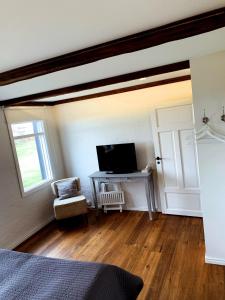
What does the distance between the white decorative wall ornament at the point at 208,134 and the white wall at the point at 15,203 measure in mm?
2916

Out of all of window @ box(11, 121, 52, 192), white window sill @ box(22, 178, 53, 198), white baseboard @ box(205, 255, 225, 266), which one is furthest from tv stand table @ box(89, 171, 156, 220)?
white baseboard @ box(205, 255, 225, 266)

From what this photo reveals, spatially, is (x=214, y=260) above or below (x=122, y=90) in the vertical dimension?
below

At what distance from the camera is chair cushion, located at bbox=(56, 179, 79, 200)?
4324 millimetres

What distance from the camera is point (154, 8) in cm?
137

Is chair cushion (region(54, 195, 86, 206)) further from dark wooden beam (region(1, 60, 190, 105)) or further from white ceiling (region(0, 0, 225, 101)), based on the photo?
white ceiling (region(0, 0, 225, 101))

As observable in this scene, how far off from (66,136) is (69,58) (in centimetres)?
299

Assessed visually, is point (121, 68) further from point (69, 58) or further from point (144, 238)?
point (144, 238)

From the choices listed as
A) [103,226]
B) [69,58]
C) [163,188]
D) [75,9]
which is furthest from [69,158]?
[75,9]

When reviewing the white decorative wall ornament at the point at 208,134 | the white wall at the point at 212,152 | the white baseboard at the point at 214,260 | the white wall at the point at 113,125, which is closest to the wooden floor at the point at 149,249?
the white baseboard at the point at 214,260

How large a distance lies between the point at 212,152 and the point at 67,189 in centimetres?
277

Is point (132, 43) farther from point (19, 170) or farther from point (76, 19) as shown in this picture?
point (19, 170)

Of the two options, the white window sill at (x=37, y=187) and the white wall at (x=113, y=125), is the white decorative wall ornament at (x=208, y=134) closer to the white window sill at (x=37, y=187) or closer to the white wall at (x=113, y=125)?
the white wall at (x=113, y=125)

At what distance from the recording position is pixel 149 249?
3195mm

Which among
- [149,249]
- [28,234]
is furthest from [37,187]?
[149,249]
